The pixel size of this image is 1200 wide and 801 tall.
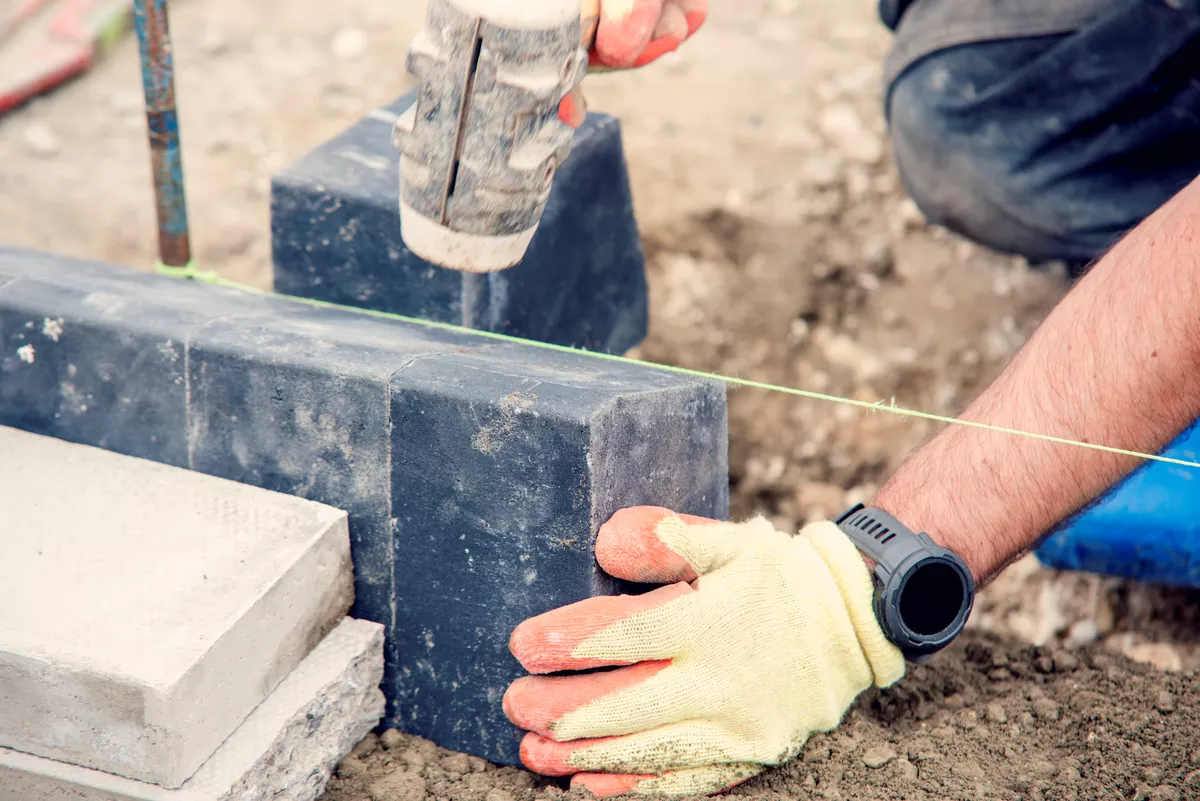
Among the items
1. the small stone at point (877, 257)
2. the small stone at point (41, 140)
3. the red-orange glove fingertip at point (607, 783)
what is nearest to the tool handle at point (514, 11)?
the red-orange glove fingertip at point (607, 783)

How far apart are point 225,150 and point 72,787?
8.45ft

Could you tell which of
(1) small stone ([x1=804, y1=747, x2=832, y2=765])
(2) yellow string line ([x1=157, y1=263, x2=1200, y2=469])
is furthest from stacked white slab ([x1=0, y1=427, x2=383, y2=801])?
(1) small stone ([x1=804, y1=747, x2=832, y2=765])

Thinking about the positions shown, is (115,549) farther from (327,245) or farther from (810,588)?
(810,588)

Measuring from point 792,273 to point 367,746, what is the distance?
1.90 meters

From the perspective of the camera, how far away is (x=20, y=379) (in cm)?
200

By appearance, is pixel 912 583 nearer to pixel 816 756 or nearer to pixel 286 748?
pixel 816 756

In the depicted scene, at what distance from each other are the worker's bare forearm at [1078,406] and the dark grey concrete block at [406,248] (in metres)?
0.86

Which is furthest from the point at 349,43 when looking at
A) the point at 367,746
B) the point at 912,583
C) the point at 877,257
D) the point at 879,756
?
the point at 879,756

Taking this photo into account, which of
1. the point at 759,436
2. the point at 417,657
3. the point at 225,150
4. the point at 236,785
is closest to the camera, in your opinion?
the point at 236,785

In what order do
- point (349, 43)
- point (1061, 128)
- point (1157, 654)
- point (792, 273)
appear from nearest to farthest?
point (1157, 654) < point (1061, 128) < point (792, 273) < point (349, 43)

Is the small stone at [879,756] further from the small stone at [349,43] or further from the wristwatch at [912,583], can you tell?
the small stone at [349,43]

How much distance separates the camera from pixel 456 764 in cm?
186

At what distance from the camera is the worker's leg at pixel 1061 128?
2.70 meters

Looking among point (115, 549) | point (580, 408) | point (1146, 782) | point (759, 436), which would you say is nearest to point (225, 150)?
point (759, 436)
